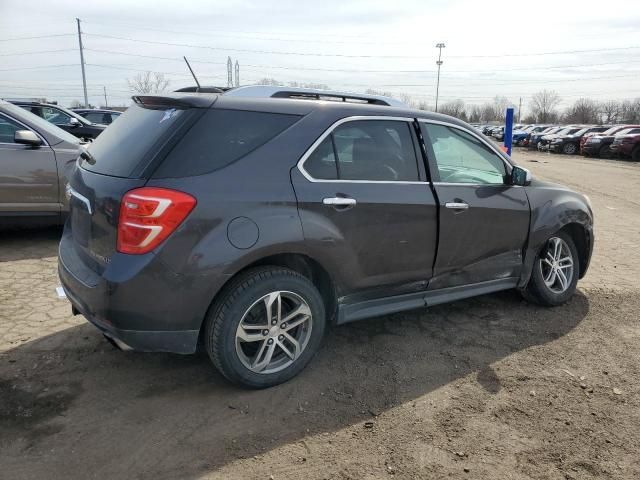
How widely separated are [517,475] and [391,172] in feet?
6.69

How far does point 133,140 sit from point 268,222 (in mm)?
979

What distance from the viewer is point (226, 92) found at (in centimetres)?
356

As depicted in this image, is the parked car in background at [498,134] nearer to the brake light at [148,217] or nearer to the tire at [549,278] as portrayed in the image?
the tire at [549,278]

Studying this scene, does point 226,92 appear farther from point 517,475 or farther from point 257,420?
point 517,475

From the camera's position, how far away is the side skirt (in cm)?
365

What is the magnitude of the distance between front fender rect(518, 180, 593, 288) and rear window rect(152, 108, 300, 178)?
243 centimetres

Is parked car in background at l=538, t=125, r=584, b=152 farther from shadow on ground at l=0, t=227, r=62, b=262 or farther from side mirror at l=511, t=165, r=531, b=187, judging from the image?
shadow on ground at l=0, t=227, r=62, b=262

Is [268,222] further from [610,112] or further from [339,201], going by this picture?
[610,112]

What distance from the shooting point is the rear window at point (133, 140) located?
3.05 metres

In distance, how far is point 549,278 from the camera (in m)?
4.84

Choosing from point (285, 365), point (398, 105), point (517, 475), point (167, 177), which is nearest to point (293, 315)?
point (285, 365)

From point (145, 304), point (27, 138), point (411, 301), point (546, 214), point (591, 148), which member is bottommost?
point (591, 148)

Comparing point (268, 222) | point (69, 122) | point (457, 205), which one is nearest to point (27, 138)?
point (268, 222)

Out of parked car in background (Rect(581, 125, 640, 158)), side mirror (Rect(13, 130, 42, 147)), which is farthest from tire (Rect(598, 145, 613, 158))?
side mirror (Rect(13, 130, 42, 147))
